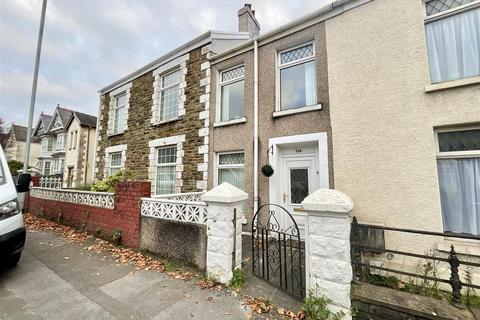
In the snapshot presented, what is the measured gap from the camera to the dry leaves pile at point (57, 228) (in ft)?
19.7

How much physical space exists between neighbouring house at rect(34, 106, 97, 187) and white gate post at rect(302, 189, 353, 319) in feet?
55.3

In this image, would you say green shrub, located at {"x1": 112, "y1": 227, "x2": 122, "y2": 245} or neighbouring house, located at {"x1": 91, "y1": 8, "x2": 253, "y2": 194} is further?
neighbouring house, located at {"x1": 91, "y1": 8, "x2": 253, "y2": 194}

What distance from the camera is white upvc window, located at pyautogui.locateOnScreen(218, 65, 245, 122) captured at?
23.5 ft

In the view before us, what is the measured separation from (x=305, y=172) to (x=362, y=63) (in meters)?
2.74

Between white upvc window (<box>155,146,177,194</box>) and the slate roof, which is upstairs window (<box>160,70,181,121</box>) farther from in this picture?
Answer: the slate roof

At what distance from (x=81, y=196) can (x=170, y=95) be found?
4840mm

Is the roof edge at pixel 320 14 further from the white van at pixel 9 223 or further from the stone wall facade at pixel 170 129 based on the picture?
the white van at pixel 9 223

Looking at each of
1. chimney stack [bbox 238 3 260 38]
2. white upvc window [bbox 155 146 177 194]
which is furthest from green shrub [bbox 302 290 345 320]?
chimney stack [bbox 238 3 260 38]

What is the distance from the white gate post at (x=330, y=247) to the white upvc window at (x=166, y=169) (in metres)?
6.37

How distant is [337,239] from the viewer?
8.73ft

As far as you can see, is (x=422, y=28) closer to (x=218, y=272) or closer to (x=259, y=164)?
(x=259, y=164)

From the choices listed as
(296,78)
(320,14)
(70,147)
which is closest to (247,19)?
(320,14)

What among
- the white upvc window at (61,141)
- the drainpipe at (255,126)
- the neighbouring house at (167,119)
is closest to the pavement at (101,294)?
the drainpipe at (255,126)

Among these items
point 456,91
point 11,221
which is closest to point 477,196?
point 456,91
